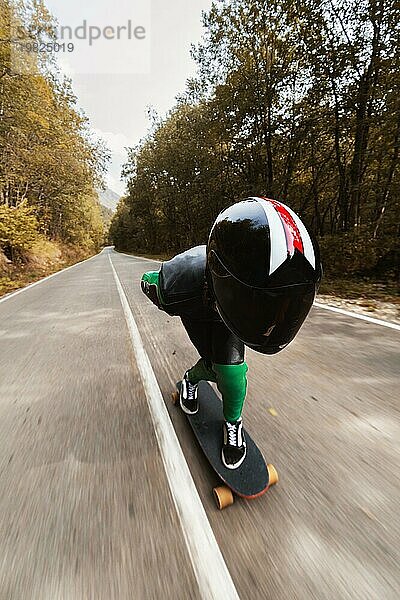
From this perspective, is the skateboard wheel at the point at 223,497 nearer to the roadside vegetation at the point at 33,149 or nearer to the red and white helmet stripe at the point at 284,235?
the red and white helmet stripe at the point at 284,235

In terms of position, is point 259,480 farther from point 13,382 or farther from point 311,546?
point 13,382

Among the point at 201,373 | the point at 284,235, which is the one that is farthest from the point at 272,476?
the point at 284,235

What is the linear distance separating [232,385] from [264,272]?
796 mm

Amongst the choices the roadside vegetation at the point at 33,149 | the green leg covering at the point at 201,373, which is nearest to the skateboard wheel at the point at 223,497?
the green leg covering at the point at 201,373

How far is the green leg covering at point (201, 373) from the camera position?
207 centimetres

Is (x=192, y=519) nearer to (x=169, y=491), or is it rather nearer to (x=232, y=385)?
(x=169, y=491)

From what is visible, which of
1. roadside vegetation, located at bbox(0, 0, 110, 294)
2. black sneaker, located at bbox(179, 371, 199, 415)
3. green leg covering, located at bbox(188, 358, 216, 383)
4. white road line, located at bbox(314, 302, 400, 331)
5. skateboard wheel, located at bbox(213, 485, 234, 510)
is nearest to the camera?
skateboard wheel, located at bbox(213, 485, 234, 510)

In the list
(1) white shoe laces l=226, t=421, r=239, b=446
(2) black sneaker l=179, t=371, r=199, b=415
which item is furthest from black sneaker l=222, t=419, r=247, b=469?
(2) black sneaker l=179, t=371, r=199, b=415

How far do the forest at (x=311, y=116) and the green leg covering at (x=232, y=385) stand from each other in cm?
771

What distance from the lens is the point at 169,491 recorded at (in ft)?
5.10

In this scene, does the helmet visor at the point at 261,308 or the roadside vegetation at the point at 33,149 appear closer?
the helmet visor at the point at 261,308

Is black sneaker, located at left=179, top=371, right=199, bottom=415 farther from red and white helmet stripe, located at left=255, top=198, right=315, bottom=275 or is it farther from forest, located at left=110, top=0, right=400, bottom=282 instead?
forest, located at left=110, top=0, right=400, bottom=282

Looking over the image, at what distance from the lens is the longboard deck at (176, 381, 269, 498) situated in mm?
1508

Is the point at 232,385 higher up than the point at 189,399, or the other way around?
the point at 232,385
